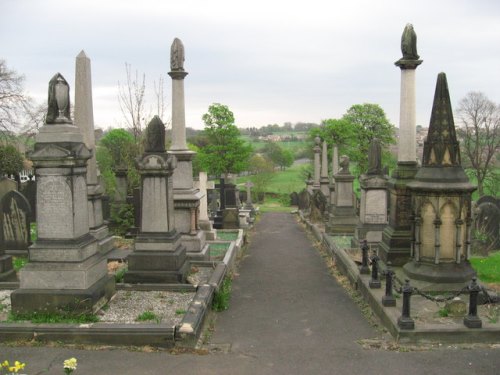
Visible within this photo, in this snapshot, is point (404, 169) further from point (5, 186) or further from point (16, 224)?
point (5, 186)

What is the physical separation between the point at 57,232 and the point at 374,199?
8.27 metres

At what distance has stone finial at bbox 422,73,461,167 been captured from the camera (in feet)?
25.3

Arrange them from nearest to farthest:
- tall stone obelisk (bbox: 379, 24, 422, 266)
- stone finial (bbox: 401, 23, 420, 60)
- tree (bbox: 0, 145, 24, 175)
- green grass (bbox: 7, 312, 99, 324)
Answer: green grass (bbox: 7, 312, 99, 324) < tall stone obelisk (bbox: 379, 24, 422, 266) < stone finial (bbox: 401, 23, 420, 60) < tree (bbox: 0, 145, 24, 175)

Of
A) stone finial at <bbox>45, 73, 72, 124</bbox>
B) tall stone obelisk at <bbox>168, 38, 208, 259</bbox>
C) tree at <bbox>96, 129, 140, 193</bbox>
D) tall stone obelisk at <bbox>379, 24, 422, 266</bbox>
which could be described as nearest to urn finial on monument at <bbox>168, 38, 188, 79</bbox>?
tall stone obelisk at <bbox>168, 38, 208, 259</bbox>

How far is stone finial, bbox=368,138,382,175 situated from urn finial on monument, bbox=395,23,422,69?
247 cm

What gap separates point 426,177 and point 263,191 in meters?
37.7

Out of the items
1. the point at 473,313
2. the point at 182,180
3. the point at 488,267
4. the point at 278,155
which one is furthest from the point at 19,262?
the point at 278,155

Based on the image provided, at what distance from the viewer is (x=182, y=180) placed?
423 inches

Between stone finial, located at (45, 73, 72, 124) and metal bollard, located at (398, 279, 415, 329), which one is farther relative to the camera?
stone finial, located at (45, 73, 72, 124)

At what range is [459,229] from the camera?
754cm

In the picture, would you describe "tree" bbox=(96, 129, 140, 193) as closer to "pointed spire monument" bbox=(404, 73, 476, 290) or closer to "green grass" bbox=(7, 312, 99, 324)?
"green grass" bbox=(7, 312, 99, 324)

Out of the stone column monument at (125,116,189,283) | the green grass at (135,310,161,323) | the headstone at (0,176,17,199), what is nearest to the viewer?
the green grass at (135,310,161,323)

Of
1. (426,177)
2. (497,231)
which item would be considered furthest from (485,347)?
(497,231)

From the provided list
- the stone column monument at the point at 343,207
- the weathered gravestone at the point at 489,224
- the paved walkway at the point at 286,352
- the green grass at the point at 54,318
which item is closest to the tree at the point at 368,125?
the stone column monument at the point at 343,207
